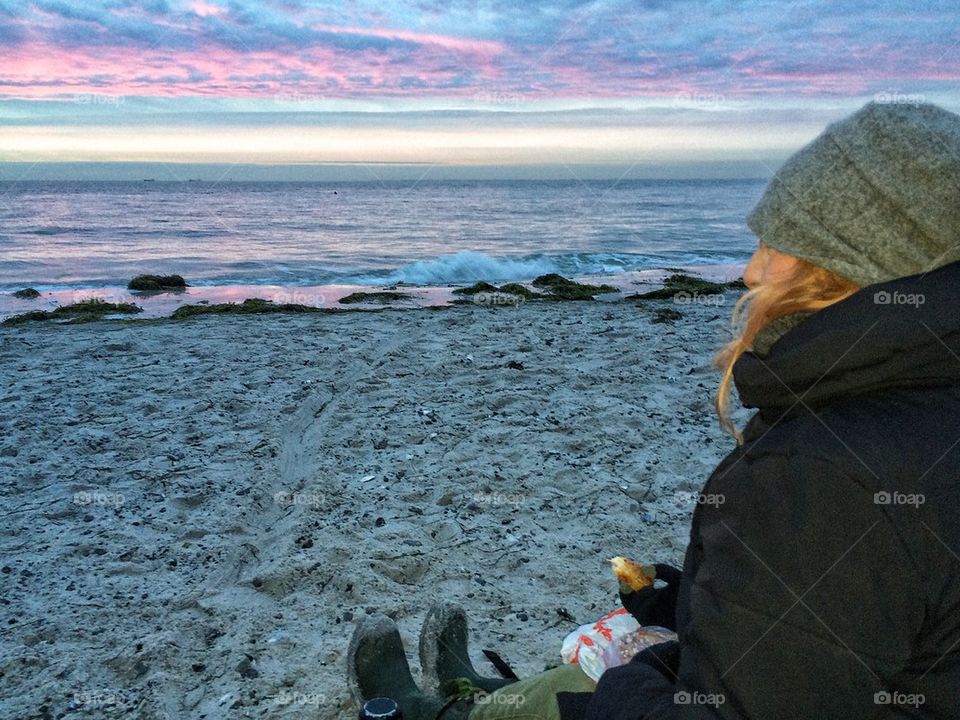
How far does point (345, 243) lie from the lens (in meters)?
29.8

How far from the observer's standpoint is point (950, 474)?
4.61ft

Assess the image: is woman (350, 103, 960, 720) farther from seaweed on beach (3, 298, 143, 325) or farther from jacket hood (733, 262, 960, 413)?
seaweed on beach (3, 298, 143, 325)

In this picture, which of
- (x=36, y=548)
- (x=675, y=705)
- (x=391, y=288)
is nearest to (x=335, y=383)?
(x=36, y=548)

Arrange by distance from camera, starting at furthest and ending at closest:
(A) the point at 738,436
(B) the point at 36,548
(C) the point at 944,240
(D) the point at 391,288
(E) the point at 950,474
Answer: (D) the point at 391,288
(B) the point at 36,548
(A) the point at 738,436
(C) the point at 944,240
(E) the point at 950,474

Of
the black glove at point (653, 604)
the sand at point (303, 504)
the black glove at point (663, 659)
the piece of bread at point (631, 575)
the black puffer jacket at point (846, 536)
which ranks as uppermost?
the black puffer jacket at point (846, 536)

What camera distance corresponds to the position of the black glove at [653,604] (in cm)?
254

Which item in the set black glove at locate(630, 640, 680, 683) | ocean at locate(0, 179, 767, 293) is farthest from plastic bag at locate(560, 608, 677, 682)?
ocean at locate(0, 179, 767, 293)

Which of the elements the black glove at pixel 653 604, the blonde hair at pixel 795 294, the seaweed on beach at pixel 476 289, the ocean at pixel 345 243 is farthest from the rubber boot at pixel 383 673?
the ocean at pixel 345 243

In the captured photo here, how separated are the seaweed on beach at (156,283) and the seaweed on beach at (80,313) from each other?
309 cm

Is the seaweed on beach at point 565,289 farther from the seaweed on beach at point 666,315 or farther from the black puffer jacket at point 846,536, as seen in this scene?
the black puffer jacket at point 846,536

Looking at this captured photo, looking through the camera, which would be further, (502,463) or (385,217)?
(385,217)

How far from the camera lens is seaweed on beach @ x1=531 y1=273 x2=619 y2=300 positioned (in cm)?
1432

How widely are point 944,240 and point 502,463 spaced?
13.9ft

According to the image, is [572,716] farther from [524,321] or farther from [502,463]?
[524,321]
